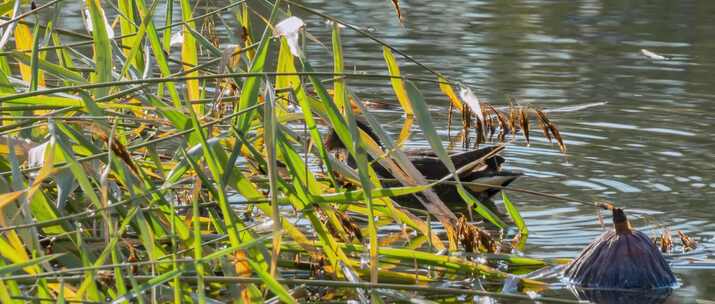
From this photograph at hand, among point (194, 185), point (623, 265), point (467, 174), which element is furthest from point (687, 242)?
point (194, 185)

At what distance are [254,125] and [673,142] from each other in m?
3.32

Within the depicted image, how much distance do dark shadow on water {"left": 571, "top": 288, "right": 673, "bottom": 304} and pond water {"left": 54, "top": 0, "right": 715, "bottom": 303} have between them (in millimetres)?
67

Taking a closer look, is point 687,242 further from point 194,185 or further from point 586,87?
point 586,87

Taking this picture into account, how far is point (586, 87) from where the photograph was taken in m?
8.75

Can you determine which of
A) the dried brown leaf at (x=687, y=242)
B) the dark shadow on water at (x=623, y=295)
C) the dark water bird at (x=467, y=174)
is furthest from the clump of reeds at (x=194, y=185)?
the dark water bird at (x=467, y=174)

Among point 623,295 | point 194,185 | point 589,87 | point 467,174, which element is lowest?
point 589,87

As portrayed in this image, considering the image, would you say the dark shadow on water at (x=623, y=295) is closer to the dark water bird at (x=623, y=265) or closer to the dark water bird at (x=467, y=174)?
the dark water bird at (x=623, y=265)

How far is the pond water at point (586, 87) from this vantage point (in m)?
5.50

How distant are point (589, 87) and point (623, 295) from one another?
15.3ft

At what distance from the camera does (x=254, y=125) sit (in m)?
4.36

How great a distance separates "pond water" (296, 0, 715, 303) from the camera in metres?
5.50

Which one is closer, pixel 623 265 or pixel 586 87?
pixel 623 265

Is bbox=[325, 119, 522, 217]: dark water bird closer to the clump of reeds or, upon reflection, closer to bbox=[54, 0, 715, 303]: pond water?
bbox=[54, 0, 715, 303]: pond water

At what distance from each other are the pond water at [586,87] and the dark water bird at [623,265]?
8 centimetres
